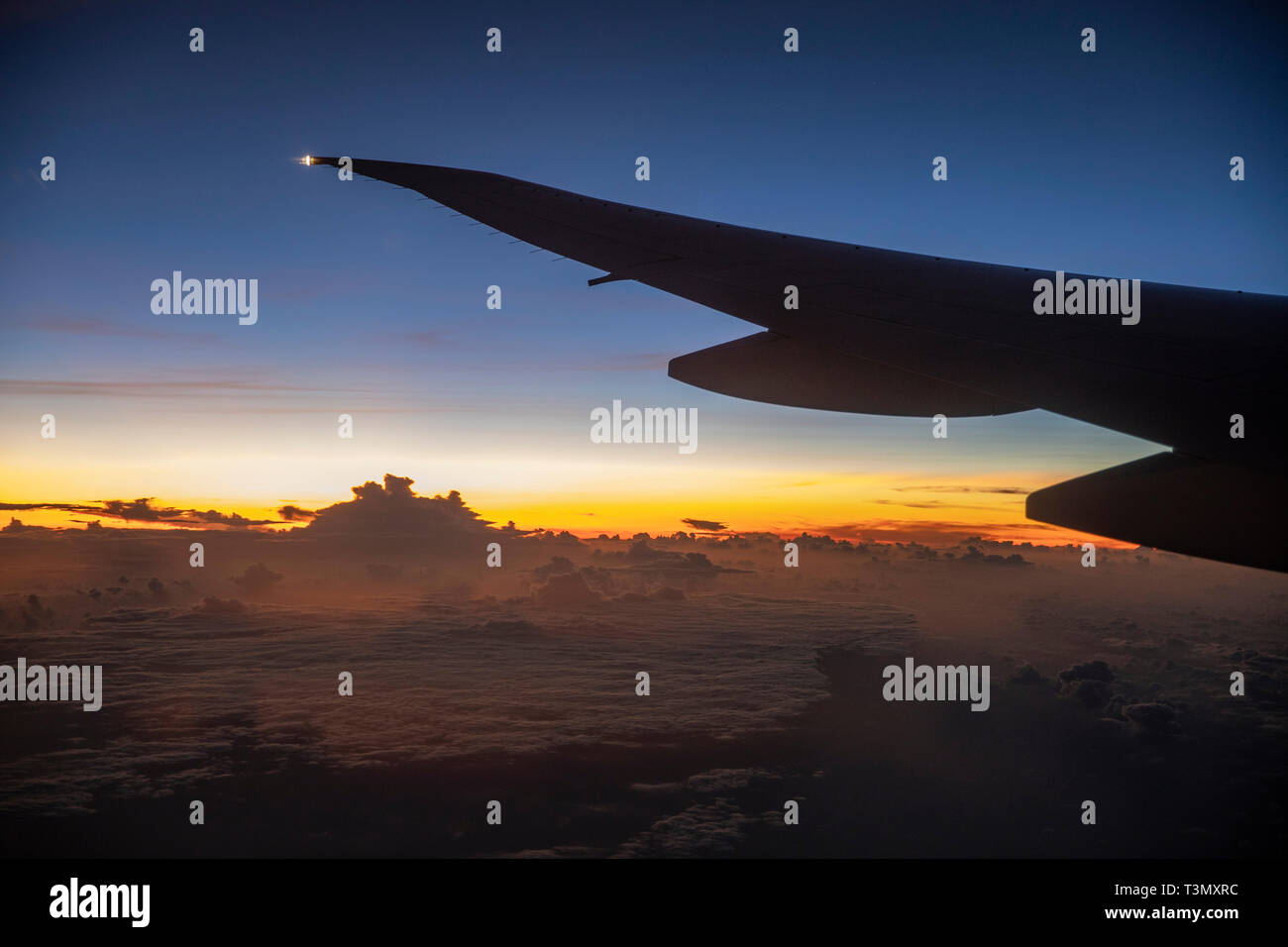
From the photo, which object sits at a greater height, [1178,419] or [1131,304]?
[1131,304]

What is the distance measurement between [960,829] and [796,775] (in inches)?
1612

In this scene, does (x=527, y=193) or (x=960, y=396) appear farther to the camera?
(x=527, y=193)

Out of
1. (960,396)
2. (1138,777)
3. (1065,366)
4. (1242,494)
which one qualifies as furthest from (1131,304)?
(1138,777)

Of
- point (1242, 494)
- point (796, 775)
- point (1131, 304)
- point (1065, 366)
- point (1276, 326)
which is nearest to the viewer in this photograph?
point (1242, 494)

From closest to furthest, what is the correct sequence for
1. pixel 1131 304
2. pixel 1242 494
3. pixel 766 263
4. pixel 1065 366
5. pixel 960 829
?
pixel 1242 494, pixel 1065 366, pixel 1131 304, pixel 766 263, pixel 960 829

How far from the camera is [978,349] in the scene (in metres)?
3.64

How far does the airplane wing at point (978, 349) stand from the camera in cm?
230

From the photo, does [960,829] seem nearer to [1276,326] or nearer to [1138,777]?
[1138,777]

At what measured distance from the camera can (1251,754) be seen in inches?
7810

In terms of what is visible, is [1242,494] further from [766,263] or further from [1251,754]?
[1251,754]

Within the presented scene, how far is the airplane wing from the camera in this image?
230cm
